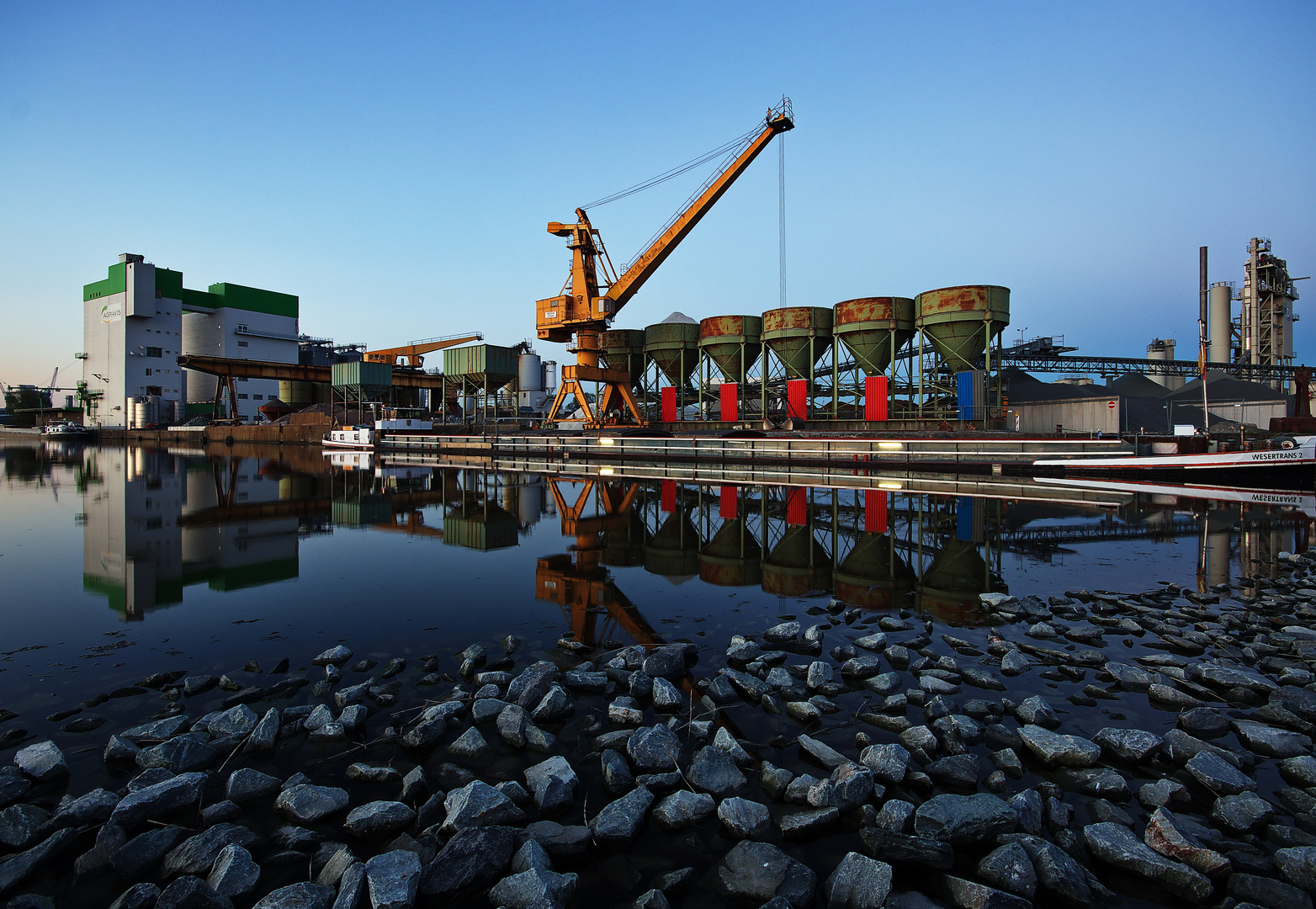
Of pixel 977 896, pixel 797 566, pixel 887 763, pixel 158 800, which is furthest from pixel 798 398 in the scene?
pixel 158 800

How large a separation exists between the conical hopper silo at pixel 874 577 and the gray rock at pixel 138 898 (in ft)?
22.3

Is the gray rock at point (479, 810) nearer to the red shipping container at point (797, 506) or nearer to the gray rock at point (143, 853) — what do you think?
the gray rock at point (143, 853)

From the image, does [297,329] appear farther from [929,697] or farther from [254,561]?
[929,697]

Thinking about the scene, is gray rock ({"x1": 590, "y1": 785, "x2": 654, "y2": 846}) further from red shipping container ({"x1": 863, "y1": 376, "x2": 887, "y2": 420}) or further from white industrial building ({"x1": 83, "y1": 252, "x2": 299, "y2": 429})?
white industrial building ({"x1": 83, "y1": 252, "x2": 299, "y2": 429})

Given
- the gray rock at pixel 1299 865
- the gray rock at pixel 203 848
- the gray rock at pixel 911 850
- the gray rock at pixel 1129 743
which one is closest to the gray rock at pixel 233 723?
the gray rock at pixel 203 848

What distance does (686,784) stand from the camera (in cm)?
359

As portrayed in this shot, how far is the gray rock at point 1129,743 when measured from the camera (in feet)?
12.5

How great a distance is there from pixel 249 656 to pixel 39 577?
5827 millimetres

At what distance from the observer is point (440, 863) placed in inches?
111

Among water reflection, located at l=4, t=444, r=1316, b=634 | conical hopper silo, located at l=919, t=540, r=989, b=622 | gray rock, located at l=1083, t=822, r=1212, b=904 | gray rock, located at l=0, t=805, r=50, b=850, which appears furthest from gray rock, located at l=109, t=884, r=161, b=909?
conical hopper silo, located at l=919, t=540, r=989, b=622

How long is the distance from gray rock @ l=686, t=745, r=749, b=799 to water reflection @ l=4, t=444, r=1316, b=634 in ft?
8.51

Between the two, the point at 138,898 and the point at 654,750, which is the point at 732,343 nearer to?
the point at 654,750

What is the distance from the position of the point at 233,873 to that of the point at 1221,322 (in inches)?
3188

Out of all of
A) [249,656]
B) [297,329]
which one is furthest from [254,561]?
[297,329]
